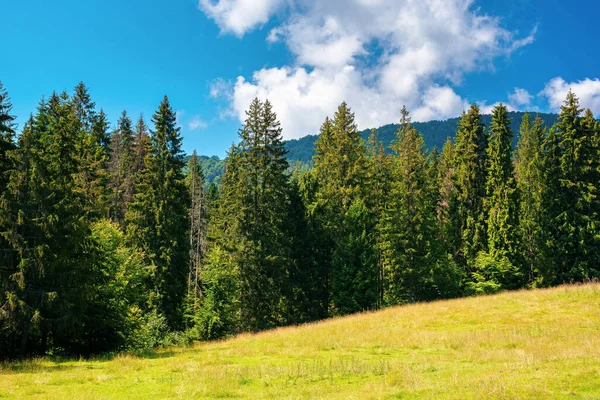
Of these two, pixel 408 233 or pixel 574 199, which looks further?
pixel 408 233

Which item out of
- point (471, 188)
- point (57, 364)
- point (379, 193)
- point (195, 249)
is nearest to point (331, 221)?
point (379, 193)

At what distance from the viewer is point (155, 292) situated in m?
35.1

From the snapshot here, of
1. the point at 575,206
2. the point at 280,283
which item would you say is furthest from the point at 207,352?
the point at 575,206

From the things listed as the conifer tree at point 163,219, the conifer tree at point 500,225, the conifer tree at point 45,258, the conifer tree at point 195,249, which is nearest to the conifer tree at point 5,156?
the conifer tree at point 45,258

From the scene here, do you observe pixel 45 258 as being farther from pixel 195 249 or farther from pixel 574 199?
pixel 574 199

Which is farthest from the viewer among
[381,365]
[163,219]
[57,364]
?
[163,219]

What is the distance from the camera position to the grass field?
10961 mm

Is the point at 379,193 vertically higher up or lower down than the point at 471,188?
higher up

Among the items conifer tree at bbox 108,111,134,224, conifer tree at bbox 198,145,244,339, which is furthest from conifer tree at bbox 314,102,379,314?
conifer tree at bbox 108,111,134,224

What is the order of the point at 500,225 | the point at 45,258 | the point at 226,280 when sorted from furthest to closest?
the point at 500,225 < the point at 226,280 < the point at 45,258

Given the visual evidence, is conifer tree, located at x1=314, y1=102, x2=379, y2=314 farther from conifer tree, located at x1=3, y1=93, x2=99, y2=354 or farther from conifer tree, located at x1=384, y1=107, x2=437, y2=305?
conifer tree, located at x1=3, y1=93, x2=99, y2=354

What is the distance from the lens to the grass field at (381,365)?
11.0 metres

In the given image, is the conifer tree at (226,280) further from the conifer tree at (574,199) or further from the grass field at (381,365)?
the conifer tree at (574,199)

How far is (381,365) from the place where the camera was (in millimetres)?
15078
